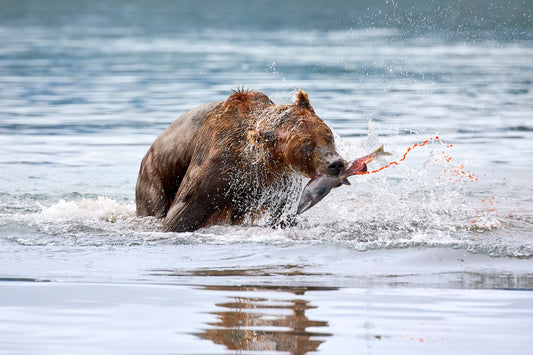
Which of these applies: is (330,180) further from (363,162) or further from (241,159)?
(241,159)

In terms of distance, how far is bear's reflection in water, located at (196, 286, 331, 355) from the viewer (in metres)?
4.76

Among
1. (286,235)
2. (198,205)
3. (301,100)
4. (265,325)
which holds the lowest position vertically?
(265,325)

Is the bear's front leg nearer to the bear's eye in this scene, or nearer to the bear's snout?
the bear's eye

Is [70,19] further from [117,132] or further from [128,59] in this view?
[117,132]

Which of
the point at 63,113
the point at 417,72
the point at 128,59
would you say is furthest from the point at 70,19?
the point at 63,113

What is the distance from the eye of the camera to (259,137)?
7594 millimetres

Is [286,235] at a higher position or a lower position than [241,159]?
lower

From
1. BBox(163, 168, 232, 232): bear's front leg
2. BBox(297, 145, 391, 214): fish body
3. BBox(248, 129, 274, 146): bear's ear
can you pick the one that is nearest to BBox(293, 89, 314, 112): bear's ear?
BBox(248, 129, 274, 146): bear's ear

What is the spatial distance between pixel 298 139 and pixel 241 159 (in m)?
0.66

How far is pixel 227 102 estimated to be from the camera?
8.07 meters

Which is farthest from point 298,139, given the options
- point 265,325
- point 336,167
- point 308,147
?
point 265,325

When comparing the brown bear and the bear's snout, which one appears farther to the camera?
the brown bear

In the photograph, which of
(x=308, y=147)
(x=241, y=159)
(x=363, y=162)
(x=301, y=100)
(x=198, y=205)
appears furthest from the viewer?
(x=198, y=205)

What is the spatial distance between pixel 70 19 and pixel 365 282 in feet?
172
